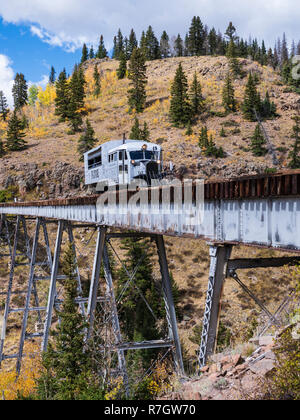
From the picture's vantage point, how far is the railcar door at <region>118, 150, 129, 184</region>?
18.8m

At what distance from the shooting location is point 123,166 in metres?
18.8

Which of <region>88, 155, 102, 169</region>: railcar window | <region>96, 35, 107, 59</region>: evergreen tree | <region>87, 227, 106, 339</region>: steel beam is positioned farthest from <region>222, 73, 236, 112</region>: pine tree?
<region>96, 35, 107, 59</region>: evergreen tree

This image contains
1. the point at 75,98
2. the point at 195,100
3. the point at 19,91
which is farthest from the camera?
the point at 19,91

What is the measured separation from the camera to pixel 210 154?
160ft

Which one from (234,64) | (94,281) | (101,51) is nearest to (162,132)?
(234,64)

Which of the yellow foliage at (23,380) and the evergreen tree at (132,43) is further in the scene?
the evergreen tree at (132,43)

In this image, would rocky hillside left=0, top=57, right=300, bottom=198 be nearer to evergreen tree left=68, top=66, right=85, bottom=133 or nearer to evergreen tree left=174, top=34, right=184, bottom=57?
evergreen tree left=68, top=66, right=85, bottom=133

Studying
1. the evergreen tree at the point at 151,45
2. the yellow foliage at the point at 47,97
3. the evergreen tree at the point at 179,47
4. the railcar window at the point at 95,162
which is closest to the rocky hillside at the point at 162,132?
the yellow foliage at the point at 47,97

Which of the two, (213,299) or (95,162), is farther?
(95,162)

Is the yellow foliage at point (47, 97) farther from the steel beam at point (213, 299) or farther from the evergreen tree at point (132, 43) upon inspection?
the steel beam at point (213, 299)

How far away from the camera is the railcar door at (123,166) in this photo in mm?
18781

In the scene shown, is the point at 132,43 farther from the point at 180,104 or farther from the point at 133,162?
the point at 133,162

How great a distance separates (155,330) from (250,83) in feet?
153
